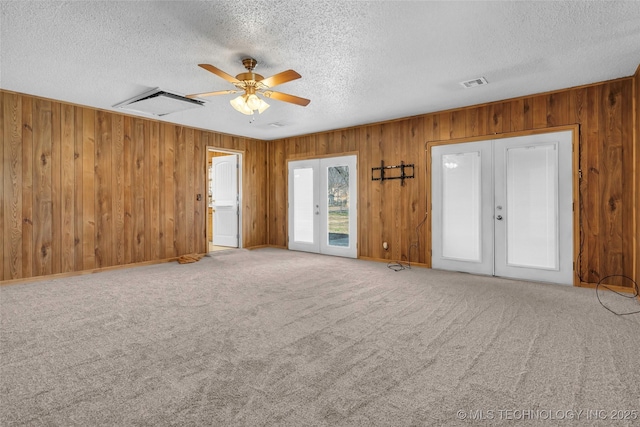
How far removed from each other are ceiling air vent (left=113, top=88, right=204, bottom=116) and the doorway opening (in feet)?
7.65

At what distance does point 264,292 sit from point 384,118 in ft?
12.1

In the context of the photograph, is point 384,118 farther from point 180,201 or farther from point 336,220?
point 180,201

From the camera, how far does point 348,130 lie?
6578 millimetres

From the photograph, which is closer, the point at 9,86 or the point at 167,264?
the point at 9,86

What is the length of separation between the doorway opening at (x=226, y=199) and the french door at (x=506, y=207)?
14.2 feet

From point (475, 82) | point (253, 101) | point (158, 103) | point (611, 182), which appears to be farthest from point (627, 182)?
point (158, 103)

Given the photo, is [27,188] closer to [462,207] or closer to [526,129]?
[462,207]

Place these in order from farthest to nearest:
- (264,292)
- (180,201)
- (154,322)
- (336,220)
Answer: (336,220)
(180,201)
(264,292)
(154,322)

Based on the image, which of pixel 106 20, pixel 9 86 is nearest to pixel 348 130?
pixel 106 20

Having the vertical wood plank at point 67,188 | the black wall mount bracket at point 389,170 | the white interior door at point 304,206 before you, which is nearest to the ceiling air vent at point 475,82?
the black wall mount bracket at point 389,170

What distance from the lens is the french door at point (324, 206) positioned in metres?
6.59

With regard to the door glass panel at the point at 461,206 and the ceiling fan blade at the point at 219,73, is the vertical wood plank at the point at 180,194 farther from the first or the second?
the door glass panel at the point at 461,206

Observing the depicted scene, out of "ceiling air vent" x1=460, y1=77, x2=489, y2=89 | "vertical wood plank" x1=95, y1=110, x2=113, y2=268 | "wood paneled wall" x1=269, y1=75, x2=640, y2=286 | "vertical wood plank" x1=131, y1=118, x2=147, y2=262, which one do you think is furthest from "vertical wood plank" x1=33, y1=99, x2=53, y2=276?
"ceiling air vent" x1=460, y1=77, x2=489, y2=89

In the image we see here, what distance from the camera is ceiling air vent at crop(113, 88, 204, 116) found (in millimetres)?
4425
